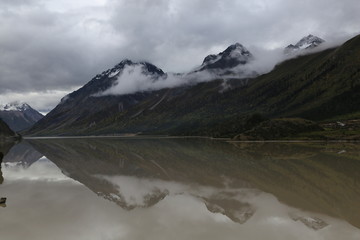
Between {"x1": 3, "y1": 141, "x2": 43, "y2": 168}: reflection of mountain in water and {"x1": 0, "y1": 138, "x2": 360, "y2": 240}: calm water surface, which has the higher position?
{"x1": 0, "y1": 138, "x2": 360, "y2": 240}: calm water surface

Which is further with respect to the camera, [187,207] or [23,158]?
[23,158]

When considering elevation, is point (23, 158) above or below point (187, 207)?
Result: below

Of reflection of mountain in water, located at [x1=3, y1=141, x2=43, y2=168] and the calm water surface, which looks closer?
the calm water surface

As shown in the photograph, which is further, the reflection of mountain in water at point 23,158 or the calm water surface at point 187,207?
the reflection of mountain in water at point 23,158

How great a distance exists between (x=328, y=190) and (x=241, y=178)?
13.4 m

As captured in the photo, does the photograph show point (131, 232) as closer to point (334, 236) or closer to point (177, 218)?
point (177, 218)

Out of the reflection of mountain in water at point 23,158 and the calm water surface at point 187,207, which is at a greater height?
the calm water surface at point 187,207

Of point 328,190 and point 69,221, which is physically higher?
point 69,221

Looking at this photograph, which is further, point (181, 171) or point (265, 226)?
point (181, 171)

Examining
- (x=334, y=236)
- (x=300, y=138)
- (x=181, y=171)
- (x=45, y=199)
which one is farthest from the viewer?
(x=300, y=138)

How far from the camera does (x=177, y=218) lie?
1088 inches

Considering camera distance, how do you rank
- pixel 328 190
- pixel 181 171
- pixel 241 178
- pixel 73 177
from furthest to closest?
1. pixel 181 171
2. pixel 73 177
3. pixel 241 178
4. pixel 328 190

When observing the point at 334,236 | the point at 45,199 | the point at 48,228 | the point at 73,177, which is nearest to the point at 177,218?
the point at 48,228

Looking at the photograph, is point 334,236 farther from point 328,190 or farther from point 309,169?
point 309,169
